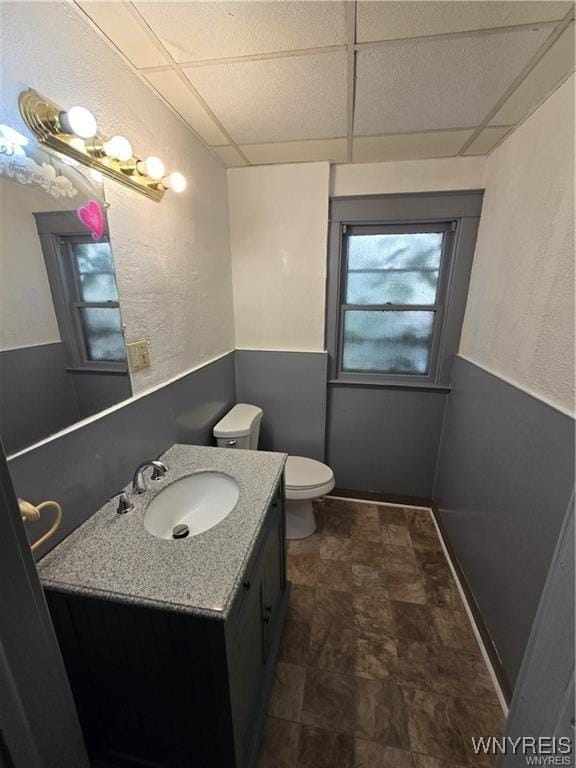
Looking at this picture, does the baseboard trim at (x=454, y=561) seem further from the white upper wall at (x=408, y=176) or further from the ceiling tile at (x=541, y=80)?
the ceiling tile at (x=541, y=80)

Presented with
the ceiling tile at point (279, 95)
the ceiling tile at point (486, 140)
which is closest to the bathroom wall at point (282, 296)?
the ceiling tile at point (279, 95)

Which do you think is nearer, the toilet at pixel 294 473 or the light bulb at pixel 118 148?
the light bulb at pixel 118 148

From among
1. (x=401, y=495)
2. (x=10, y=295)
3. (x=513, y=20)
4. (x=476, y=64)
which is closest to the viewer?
(x=10, y=295)

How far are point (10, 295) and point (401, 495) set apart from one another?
2.39m

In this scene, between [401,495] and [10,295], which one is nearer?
[10,295]

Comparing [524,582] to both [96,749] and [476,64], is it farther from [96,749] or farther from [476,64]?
[476,64]

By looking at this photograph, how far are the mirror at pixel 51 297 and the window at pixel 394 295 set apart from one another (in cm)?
139

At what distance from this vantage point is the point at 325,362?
6.59ft

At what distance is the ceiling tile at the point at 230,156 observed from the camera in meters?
1.59

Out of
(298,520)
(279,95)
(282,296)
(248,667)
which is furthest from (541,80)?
(298,520)

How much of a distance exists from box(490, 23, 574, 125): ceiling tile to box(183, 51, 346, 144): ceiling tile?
642mm

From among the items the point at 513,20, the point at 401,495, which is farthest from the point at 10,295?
the point at 401,495

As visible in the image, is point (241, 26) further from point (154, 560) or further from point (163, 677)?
point (163, 677)

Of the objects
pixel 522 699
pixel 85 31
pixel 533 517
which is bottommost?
pixel 522 699
